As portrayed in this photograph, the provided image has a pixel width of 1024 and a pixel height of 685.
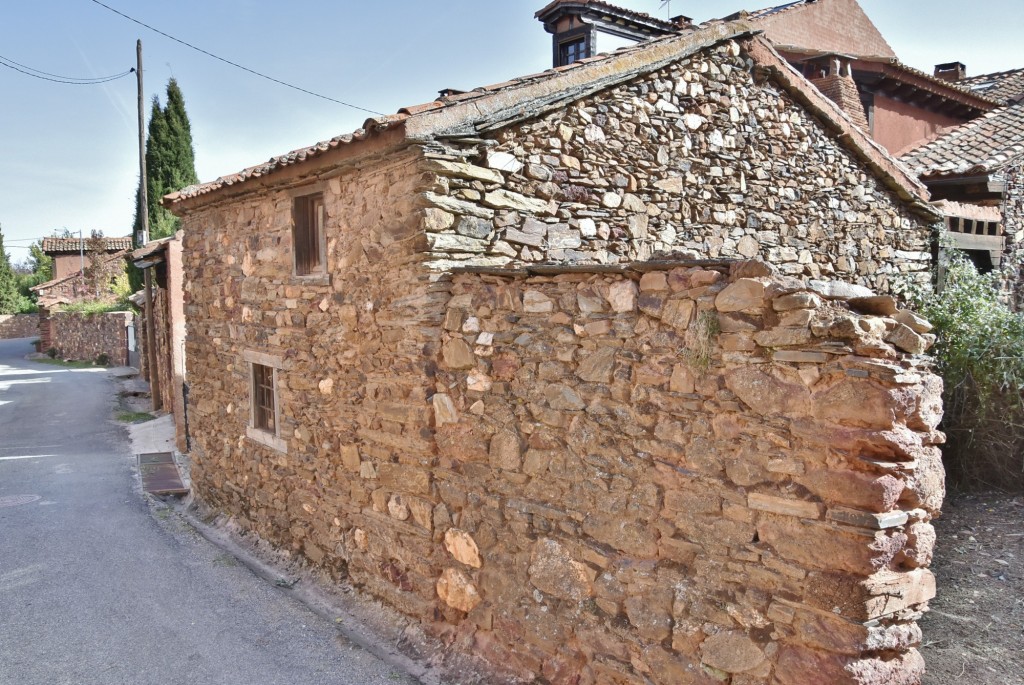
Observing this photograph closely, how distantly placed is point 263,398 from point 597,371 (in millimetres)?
4913

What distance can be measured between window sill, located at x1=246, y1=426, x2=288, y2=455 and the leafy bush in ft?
19.4

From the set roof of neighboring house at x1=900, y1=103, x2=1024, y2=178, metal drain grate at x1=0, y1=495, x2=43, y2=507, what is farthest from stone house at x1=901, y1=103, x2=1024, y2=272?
metal drain grate at x1=0, y1=495, x2=43, y2=507

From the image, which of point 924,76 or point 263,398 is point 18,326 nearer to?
point 263,398

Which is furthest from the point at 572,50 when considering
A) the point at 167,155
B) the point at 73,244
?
the point at 73,244

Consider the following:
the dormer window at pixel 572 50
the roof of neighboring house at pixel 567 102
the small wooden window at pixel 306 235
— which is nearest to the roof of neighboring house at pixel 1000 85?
the roof of neighboring house at pixel 567 102

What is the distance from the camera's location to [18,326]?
42906 mm

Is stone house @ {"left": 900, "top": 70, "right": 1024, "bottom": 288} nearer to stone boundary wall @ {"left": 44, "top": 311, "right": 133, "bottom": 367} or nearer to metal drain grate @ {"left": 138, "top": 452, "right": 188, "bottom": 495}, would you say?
metal drain grate @ {"left": 138, "top": 452, "right": 188, "bottom": 495}

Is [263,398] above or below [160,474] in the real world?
above

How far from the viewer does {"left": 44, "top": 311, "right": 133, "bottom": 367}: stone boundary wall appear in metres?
25.0

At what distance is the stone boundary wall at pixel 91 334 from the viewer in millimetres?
24969

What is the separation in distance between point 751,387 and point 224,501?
7205mm

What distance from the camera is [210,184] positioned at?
8180mm

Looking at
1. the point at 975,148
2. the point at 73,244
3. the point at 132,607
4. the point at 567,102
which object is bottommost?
the point at 132,607

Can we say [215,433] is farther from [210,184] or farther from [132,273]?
[132,273]
